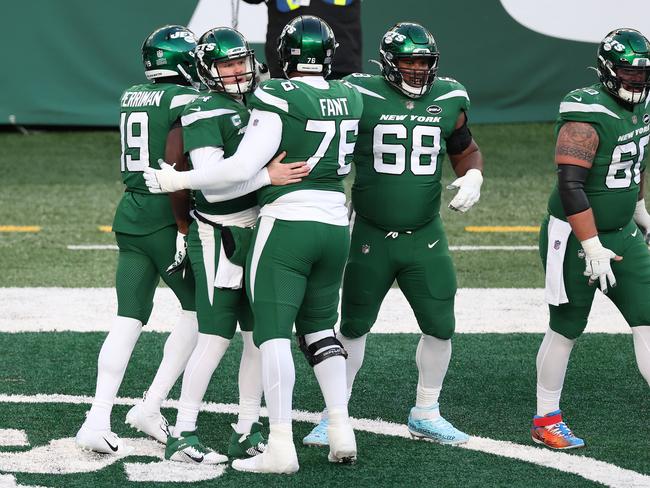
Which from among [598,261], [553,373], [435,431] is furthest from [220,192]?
[553,373]

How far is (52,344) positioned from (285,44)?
2377mm

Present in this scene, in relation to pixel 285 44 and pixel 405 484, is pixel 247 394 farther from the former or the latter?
pixel 285 44

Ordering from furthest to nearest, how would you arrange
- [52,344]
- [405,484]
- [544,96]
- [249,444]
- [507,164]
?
[544,96] → [507,164] → [52,344] → [249,444] → [405,484]

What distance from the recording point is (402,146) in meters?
4.58

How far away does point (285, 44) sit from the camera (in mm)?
4223

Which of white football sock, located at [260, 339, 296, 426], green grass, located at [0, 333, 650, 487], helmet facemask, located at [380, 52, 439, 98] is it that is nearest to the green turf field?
green grass, located at [0, 333, 650, 487]

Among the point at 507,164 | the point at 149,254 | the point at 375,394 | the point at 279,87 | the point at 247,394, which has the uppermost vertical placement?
the point at 279,87

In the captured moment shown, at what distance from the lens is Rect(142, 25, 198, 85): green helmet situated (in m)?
4.51

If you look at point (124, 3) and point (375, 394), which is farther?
point (124, 3)

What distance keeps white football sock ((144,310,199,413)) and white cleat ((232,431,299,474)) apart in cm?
59

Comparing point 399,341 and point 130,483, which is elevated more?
point 130,483

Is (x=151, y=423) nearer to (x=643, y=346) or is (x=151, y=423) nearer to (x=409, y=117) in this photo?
(x=409, y=117)

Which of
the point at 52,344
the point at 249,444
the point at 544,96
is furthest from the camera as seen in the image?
the point at 544,96

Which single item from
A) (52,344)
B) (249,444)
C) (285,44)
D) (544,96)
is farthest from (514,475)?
(544,96)
